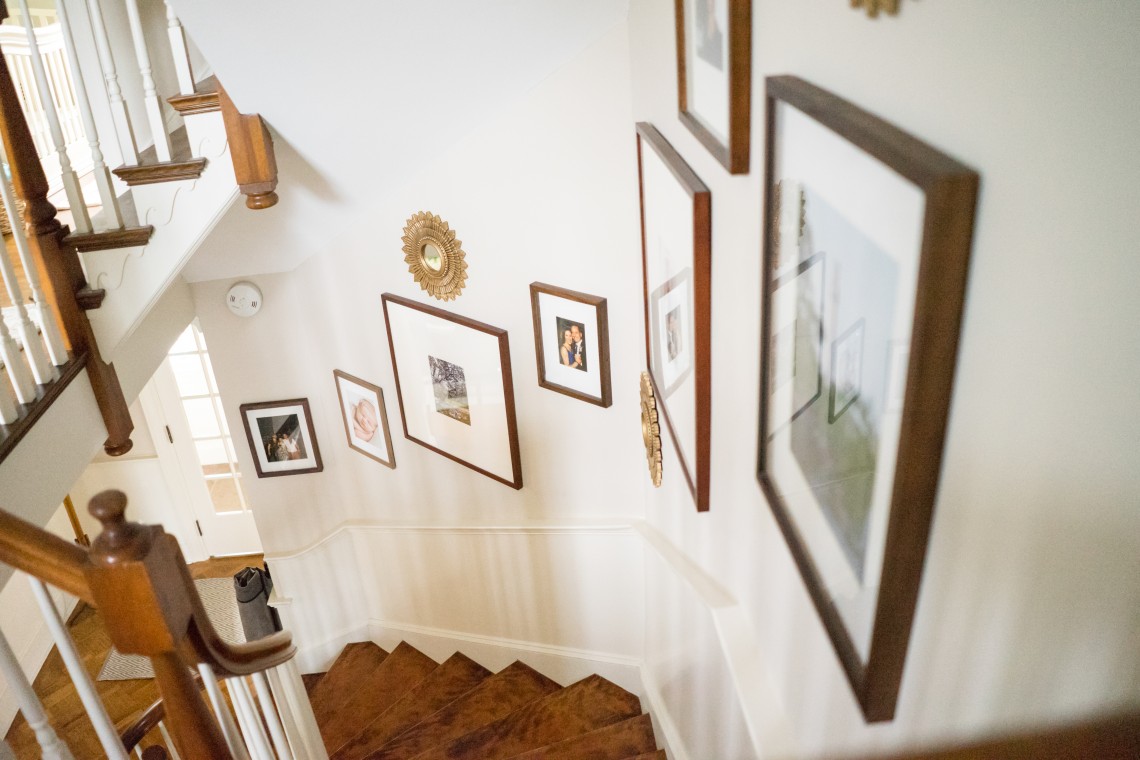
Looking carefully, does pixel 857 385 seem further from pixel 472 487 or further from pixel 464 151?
pixel 472 487

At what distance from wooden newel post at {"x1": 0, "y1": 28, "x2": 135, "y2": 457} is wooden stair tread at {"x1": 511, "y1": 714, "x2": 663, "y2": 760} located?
1741 mm

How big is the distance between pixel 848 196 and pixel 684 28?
0.81m

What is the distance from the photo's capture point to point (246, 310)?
3.26 metres

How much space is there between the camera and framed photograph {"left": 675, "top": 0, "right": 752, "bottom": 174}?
119cm

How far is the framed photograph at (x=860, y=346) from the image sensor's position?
694mm

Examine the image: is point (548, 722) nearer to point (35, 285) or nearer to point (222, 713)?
point (222, 713)

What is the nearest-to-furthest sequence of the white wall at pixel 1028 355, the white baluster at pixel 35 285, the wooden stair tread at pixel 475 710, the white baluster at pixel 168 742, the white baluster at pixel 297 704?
the white wall at pixel 1028 355, the white baluster at pixel 297 704, the white baluster at pixel 168 742, the white baluster at pixel 35 285, the wooden stair tread at pixel 475 710

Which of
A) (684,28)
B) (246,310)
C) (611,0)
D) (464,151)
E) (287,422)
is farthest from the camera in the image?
(287,422)

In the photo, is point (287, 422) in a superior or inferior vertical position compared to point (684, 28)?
inferior

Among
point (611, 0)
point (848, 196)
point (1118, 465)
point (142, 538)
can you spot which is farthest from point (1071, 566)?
point (611, 0)

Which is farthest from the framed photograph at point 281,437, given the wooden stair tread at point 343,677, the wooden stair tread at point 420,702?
the wooden stair tread at point 420,702

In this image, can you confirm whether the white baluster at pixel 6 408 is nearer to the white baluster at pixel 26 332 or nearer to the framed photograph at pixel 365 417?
the white baluster at pixel 26 332

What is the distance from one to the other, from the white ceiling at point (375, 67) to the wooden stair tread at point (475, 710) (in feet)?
6.81

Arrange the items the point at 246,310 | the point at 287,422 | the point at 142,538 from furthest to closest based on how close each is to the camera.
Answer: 1. the point at 287,422
2. the point at 246,310
3. the point at 142,538
